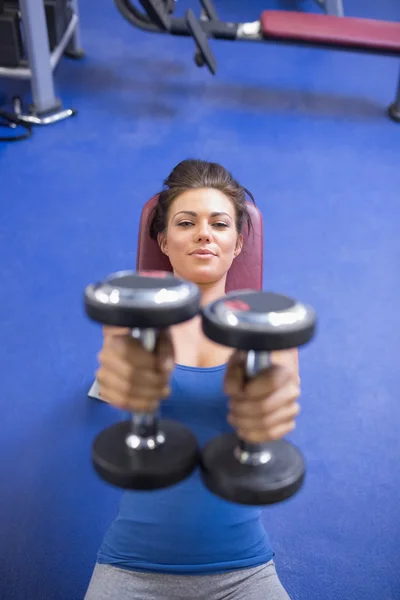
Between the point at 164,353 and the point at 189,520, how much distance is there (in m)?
0.48

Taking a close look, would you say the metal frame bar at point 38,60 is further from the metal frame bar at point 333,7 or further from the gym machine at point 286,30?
the metal frame bar at point 333,7

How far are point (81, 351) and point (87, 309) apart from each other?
1.37m

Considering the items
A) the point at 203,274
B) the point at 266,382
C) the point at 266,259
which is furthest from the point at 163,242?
the point at 266,259

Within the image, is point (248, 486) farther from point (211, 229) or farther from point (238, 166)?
point (238, 166)

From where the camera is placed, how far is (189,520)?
1.16m

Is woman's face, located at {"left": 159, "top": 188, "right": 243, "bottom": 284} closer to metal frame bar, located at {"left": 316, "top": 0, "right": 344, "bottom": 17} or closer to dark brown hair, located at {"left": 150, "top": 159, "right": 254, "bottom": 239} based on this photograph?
dark brown hair, located at {"left": 150, "top": 159, "right": 254, "bottom": 239}

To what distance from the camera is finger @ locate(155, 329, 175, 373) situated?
835 millimetres

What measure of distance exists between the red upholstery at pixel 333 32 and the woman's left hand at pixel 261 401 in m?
3.52

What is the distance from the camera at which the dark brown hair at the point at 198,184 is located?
1.46m

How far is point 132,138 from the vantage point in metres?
3.60

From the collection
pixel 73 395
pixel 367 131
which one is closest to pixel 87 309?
pixel 73 395

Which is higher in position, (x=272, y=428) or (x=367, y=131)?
(x=272, y=428)

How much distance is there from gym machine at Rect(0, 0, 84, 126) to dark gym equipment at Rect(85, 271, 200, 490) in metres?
3.02

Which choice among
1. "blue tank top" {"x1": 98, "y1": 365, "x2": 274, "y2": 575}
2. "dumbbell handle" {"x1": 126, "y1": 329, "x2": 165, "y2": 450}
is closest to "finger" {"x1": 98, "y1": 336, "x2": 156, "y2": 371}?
"dumbbell handle" {"x1": 126, "y1": 329, "x2": 165, "y2": 450}
